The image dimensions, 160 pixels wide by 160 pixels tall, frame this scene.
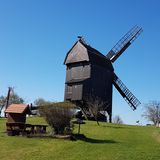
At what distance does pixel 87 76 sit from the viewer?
2192 inches

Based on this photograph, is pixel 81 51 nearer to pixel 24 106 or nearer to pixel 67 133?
pixel 24 106

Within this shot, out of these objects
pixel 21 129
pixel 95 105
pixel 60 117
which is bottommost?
pixel 21 129

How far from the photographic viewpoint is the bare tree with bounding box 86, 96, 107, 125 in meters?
51.0

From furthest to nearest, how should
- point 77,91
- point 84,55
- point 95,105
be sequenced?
point 84,55
point 77,91
point 95,105

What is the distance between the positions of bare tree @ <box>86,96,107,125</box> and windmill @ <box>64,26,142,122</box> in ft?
2.30

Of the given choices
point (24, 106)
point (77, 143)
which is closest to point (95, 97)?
point (24, 106)

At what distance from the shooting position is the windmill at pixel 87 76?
55.6m

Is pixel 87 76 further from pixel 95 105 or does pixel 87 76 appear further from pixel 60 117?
pixel 60 117

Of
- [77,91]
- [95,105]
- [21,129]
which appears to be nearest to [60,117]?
[21,129]

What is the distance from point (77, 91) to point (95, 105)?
17.6ft

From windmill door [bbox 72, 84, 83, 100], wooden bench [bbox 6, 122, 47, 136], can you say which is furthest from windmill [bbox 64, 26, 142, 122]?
wooden bench [bbox 6, 122, 47, 136]

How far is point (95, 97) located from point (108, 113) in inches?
167

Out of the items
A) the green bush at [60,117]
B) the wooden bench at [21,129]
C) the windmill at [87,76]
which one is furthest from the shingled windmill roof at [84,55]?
the green bush at [60,117]

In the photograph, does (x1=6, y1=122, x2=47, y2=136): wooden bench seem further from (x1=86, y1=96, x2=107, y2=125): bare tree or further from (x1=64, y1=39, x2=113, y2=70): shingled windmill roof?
(x1=64, y1=39, x2=113, y2=70): shingled windmill roof
